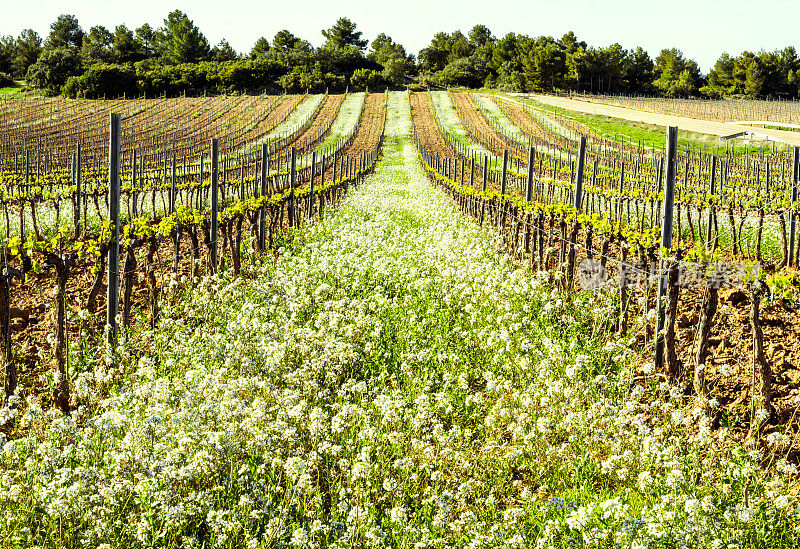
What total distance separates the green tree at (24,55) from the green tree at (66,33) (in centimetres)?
457

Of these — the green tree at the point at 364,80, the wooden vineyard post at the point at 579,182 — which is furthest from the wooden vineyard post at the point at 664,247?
the green tree at the point at 364,80

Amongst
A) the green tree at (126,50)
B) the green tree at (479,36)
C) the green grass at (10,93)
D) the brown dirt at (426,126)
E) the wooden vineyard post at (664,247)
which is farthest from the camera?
the green tree at (479,36)

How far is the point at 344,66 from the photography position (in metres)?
112

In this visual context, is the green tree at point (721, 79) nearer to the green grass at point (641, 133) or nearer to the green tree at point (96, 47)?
the green grass at point (641, 133)

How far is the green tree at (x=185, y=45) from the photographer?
116 metres

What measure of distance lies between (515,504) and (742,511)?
160cm

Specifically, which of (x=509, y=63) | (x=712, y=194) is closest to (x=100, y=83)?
(x=509, y=63)

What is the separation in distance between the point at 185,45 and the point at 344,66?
31.7 metres

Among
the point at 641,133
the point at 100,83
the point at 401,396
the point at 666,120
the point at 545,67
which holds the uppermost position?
the point at 545,67

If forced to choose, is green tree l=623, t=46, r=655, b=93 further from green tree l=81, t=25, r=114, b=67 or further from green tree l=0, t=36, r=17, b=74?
green tree l=0, t=36, r=17, b=74

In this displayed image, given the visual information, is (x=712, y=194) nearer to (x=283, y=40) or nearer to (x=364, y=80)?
(x=364, y=80)

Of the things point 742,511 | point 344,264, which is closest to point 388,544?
point 742,511

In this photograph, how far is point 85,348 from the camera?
753 centimetres

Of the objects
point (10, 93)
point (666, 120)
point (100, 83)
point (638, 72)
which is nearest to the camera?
point (666, 120)
